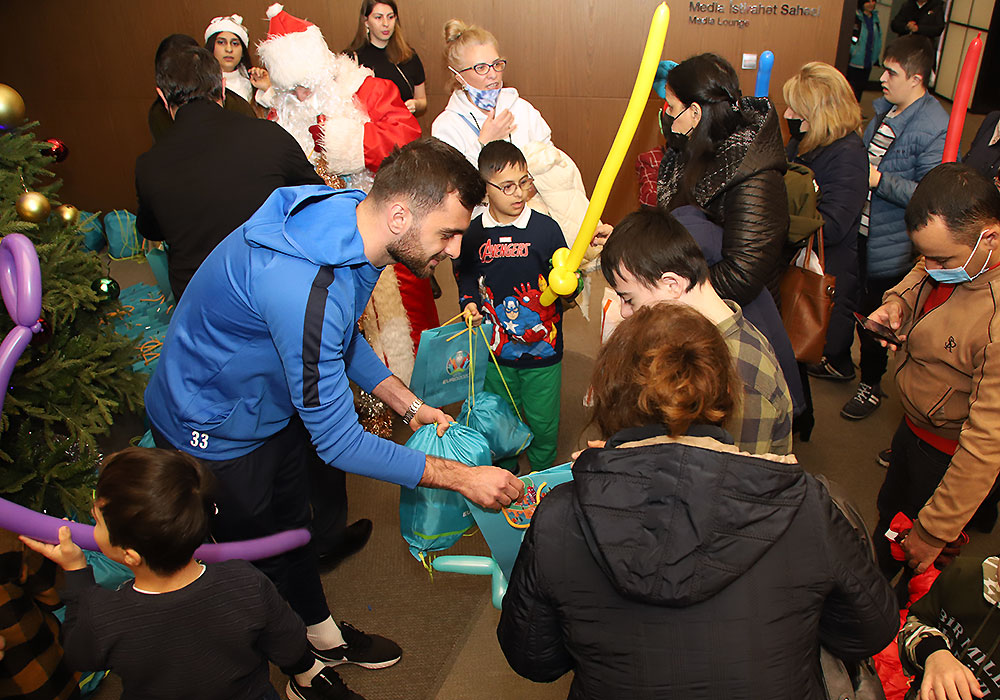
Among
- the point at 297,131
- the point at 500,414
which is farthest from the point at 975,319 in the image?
the point at 297,131

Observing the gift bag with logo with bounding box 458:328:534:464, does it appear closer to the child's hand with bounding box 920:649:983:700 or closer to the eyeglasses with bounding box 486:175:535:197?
the eyeglasses with bounding box 486:175:535:197

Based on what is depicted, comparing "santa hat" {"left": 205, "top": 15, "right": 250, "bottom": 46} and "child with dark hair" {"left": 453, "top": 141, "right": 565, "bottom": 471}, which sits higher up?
"santa hat" {"left": 205, "top": 15, "right": 250, "bottom": 46}

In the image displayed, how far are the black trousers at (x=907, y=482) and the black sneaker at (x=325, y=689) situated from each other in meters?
1.80

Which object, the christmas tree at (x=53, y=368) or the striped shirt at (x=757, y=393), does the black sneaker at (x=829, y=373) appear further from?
the christmas tree at (x=53, y=368)

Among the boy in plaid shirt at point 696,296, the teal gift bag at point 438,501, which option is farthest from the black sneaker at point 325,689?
the boy in plaid shirt at point 696,296

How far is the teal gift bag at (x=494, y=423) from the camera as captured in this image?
8.14 ft

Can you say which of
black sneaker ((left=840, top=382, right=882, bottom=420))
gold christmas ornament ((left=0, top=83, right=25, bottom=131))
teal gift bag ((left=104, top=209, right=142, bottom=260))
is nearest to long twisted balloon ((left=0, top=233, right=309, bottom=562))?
gold christmas ornament ((left=0, top=83, right=25, bottom=131))

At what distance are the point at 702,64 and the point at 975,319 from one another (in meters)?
1.10

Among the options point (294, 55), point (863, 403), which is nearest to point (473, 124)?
point (294, 55)

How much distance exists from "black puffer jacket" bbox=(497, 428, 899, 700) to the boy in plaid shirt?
50 cm

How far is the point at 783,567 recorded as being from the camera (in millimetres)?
1089

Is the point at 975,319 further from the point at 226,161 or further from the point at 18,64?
the point at 18,64

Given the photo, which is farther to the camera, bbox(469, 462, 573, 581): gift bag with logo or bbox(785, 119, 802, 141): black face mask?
bbox(785, 119, 802, 141): black face mask

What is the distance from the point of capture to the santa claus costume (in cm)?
324
